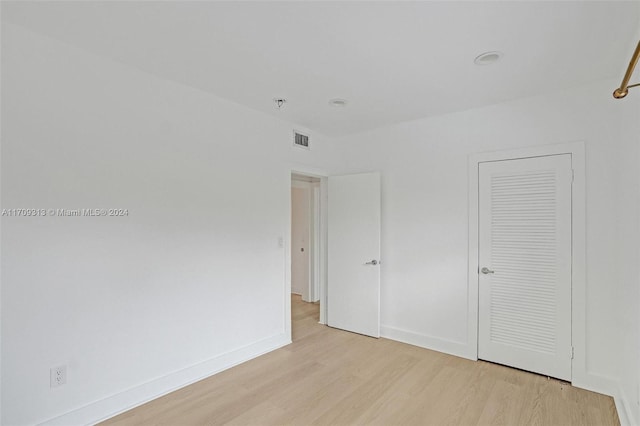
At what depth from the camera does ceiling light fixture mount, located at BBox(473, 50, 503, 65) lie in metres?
2.22

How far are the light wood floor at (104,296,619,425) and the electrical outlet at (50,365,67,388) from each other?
0.45 meters

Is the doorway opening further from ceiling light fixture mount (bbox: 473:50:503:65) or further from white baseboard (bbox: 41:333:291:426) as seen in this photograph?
ceiling light fixture mount (bbox: 473:50:503:65)

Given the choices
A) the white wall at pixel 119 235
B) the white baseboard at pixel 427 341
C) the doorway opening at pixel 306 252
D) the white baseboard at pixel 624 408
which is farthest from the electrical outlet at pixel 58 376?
the white baseboard at pixel 624 408

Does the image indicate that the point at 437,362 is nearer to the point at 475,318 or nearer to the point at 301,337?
the point at 475,318

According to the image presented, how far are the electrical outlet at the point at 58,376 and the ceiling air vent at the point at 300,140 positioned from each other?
291 centimetres

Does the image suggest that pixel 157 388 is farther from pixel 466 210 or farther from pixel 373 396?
pixel 466 210

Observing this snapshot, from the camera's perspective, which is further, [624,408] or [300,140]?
[300,140]

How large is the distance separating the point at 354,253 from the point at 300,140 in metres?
1.61

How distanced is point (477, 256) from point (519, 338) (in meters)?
0.83

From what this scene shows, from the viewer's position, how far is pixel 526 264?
2.97 m

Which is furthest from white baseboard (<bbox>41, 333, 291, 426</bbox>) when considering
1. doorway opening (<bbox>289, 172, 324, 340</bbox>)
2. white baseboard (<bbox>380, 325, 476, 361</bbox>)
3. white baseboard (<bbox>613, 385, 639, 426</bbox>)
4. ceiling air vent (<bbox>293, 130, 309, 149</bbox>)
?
white baseboard (<bbox>613, 385, 639, 426</bbox>)

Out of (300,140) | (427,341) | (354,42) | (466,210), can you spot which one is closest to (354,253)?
(427,341)

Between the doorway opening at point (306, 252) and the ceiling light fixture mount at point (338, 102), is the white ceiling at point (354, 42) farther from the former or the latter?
the doorway opening at point (306, 252)

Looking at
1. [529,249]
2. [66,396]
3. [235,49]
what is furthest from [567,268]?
[66,396]
